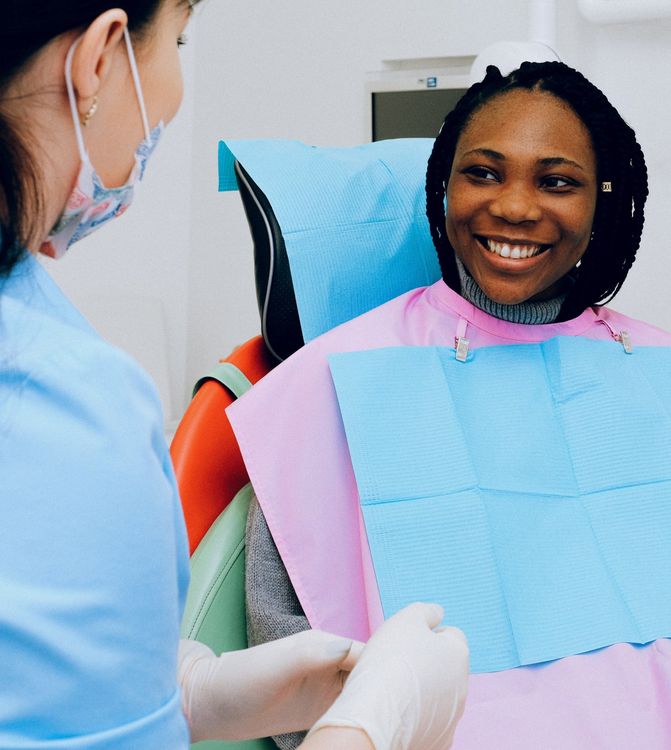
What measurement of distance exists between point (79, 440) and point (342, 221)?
3.41ft

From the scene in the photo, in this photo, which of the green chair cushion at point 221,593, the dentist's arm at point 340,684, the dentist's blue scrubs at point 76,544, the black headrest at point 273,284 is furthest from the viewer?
the black headrest at point 273,284

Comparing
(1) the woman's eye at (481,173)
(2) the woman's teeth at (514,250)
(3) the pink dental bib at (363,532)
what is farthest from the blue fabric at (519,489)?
(1) the woman's eye at (481,173)

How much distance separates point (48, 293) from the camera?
57 centimetres

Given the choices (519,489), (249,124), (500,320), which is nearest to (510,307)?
(500,320)

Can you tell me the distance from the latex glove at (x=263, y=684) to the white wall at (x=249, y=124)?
1.58 meters

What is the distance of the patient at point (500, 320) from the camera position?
1.08 metres

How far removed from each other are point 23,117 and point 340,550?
78 centimetres

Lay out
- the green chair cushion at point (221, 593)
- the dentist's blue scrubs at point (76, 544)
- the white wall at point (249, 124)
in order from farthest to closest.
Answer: the white wall at point (249, 124), the green chair cushion at point (221, 593), the dentist's blue scrubs at point (76, 544)

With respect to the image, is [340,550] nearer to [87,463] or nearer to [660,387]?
[660,387]

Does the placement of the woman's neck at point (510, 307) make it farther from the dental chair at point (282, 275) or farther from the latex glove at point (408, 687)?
the latex glove at point (408, 687)

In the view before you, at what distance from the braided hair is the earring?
92 cm

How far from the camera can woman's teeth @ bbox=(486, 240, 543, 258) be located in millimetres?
1348

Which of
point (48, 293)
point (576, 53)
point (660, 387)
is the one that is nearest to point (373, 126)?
point (576, 53)

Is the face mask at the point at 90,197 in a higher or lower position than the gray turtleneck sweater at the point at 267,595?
higher
